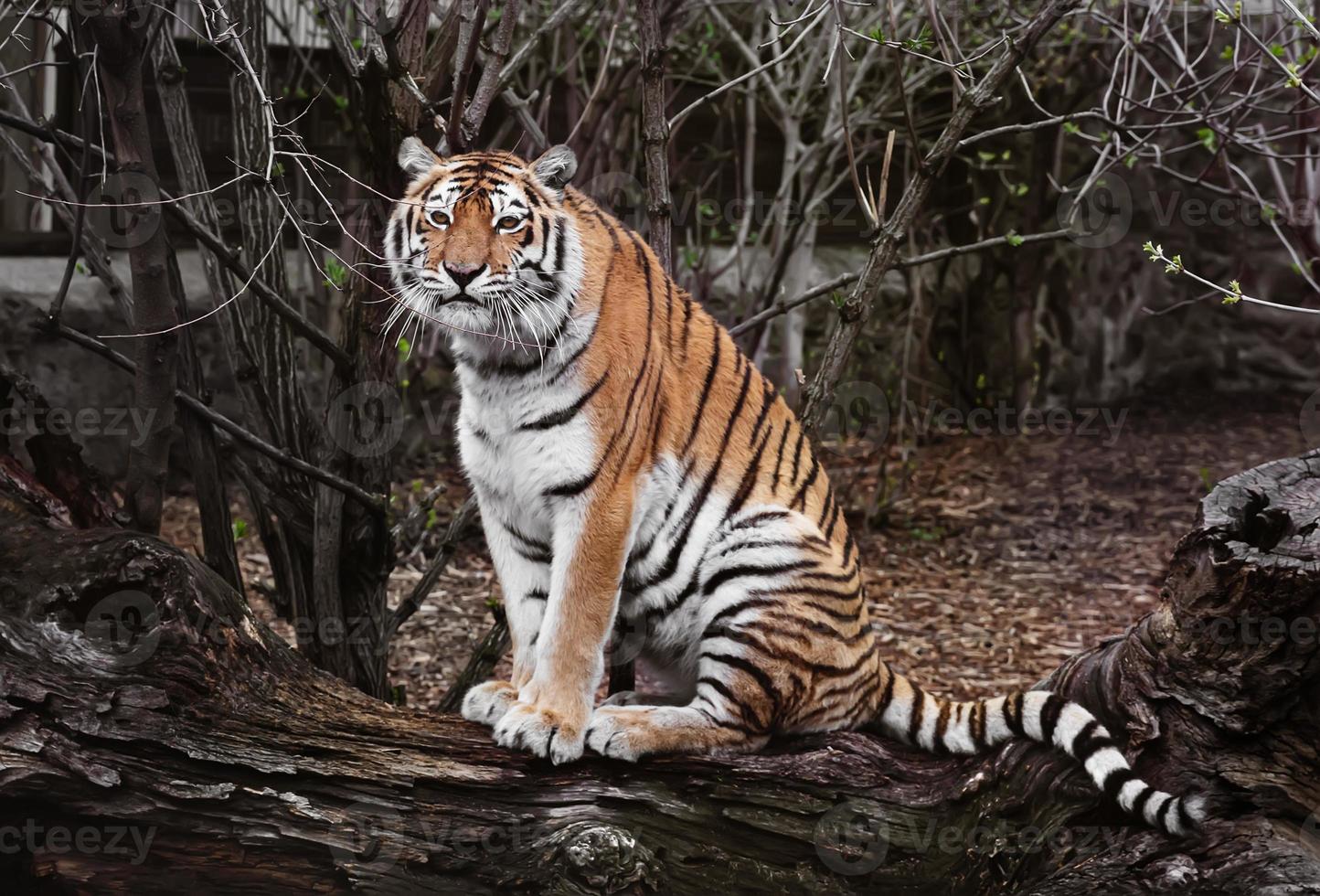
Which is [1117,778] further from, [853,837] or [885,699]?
[885,699]

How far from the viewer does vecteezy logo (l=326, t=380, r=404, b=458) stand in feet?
13.5

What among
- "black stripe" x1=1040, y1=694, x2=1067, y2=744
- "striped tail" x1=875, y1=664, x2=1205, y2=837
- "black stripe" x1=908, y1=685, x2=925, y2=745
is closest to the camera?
"striped tail" x1=875, y1=664, x2=1205, y2=837

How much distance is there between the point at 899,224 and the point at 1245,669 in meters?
1.71

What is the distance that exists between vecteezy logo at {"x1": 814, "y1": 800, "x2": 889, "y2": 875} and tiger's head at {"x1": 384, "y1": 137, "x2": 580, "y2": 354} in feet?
4.66

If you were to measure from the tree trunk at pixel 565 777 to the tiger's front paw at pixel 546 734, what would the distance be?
4cm

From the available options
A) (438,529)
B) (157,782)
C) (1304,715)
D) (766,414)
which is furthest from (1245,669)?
(438,529)

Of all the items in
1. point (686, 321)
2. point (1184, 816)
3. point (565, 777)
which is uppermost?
point (686, 321)

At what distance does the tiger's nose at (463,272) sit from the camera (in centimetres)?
338

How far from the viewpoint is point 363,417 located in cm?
413

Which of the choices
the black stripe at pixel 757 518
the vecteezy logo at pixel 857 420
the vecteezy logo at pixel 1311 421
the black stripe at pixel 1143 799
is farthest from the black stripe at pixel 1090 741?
the vecteezy logo at pixel 1311 421
